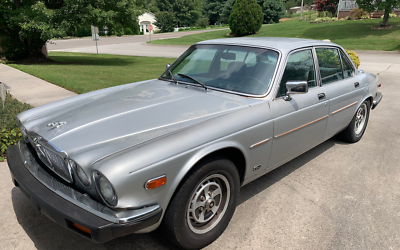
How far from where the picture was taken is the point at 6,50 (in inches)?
618

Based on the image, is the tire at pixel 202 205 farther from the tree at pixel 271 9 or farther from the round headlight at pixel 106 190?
the tree at pixel 271 9

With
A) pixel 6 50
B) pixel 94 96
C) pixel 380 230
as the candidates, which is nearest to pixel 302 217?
pixel 380 230

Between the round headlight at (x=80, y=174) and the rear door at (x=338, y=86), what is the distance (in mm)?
3068

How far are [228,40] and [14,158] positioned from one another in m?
2.76

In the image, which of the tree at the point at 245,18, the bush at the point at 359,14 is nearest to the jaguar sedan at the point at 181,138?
the tree at the point at 245,18

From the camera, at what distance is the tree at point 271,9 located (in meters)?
45.6

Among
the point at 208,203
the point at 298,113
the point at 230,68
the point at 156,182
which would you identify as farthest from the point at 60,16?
the point at 156,182

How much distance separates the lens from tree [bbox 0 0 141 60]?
13.3 meters

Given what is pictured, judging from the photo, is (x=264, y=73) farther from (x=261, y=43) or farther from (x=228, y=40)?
(x=228, y=40)

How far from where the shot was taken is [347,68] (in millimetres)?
4578

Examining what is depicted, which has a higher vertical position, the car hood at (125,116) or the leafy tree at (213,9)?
the leafy tree at (213,9)

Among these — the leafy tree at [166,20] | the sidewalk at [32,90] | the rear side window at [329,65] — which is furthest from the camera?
the leafy tree at [166,20]

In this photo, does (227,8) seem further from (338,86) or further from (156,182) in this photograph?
(156,182)

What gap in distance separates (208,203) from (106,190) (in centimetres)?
93
